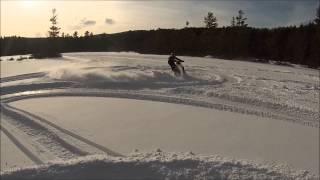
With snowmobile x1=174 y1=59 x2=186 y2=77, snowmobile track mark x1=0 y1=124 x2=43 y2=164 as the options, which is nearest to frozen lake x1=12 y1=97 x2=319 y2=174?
snowmobile track mark x1=0 y1=124 x2=43 y2=164

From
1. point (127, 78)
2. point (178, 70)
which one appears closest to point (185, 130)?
point (127, 78)

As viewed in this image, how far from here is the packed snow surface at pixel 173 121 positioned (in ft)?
29.8

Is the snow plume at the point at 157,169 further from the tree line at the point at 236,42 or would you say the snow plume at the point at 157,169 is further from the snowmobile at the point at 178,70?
the tree line at the point at 236,42

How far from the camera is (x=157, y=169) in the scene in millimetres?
8789

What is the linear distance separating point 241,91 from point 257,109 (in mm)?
2752

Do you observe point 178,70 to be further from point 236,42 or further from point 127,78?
point 236,42

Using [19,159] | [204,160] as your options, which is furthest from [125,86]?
[204,160]

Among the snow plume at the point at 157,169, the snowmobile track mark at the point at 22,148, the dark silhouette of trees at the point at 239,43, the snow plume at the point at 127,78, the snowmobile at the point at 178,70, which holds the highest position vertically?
the dark silhouette of trees at the point at 239,43

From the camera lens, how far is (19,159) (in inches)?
417

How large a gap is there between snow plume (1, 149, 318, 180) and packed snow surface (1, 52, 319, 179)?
18 mm

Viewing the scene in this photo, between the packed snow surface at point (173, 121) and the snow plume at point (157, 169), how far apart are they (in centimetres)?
2

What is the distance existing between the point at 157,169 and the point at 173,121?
16.4 feet

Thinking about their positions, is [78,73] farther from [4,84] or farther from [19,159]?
[19,159]

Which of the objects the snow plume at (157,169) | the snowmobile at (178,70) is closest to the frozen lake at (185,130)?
the snow plume at (157,169)
